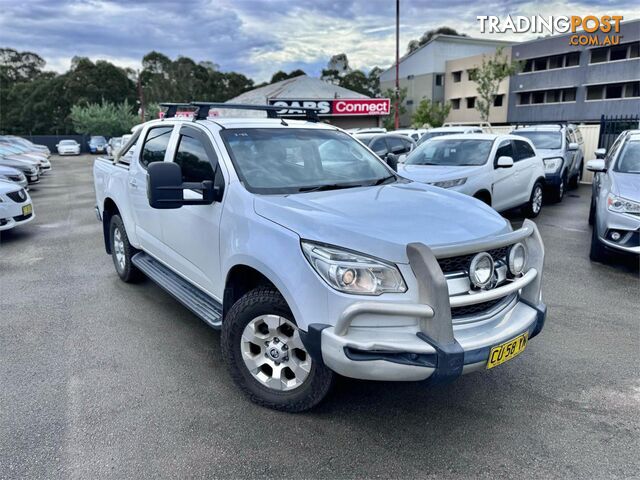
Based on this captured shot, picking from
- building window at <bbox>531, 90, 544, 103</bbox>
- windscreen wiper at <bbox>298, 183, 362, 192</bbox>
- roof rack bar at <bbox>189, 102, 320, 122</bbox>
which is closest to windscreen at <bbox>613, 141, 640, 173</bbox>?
roof rack bar at <bbox>189, 102, 320, 122</bbox>

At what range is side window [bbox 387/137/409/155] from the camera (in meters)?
14.3

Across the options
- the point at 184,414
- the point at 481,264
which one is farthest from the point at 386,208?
the point at 184,414

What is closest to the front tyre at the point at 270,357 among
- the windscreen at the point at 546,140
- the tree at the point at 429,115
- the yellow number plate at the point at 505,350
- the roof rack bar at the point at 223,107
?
the yellow number plate at the point at 505,350

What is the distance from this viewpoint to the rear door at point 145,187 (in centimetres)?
462

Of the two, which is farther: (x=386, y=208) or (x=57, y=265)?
(x=57, y=265)

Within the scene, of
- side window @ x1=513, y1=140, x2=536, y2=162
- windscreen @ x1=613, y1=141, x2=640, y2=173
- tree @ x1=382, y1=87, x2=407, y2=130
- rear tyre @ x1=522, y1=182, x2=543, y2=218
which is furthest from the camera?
tree @ x1=382, y1=87, x2=407, y2=130

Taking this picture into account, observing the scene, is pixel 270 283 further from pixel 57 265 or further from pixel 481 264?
pixel 57 265

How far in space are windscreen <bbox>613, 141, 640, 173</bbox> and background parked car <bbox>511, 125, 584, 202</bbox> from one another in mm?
→ 4437

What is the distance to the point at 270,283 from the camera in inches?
122

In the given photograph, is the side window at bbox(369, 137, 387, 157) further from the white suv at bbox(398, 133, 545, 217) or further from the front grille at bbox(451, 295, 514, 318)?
the front grille at bbox(451, 295, 514, 318)

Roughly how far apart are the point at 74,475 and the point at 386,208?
234cm

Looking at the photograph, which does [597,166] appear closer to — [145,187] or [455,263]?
[455,263]

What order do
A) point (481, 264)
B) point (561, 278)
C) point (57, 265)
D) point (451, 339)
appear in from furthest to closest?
point (57, 265) → point (561, 278) → point (481, 264) → point (451, 339)

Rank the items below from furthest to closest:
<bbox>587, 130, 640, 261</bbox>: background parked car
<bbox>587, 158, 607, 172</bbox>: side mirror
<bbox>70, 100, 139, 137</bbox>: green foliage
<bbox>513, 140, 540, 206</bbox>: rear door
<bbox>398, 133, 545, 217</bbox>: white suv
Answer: <bbox>70, 100, 139, 137</bbox>: green foliage → <bbox>513, 140, 540, 206</bbox>: rear door → <bbox>398, 133, 545, 217</bbox>: white suv → <bbox>587, 158, 607, 172</bbox>: side mirror → <bbox>587, 130, 640, 261</bbox>: background parked car
